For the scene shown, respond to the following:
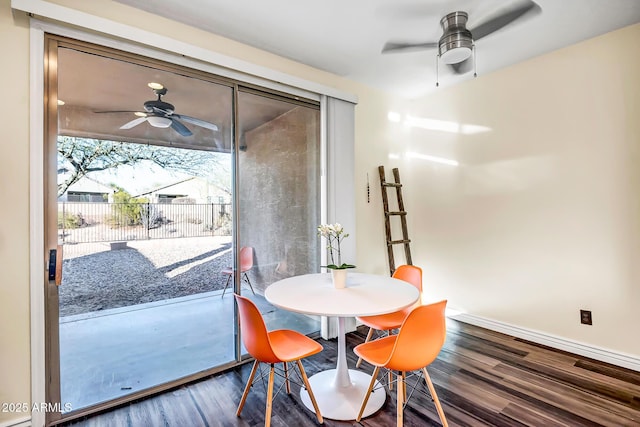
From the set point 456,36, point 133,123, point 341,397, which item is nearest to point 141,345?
point 341,397

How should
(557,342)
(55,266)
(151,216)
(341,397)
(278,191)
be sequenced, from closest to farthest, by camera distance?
(55,266) → (341,397) → (151,216) → (557,342) → (278,191)

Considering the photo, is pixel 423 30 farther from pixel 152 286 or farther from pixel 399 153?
pixel 152 286

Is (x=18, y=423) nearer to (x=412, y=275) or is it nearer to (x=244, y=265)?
(x=244, y=265)

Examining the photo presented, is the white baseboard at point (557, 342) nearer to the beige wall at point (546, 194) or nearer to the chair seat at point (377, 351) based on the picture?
the beige wall at point (546, 194)

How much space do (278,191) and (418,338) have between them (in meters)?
1.81

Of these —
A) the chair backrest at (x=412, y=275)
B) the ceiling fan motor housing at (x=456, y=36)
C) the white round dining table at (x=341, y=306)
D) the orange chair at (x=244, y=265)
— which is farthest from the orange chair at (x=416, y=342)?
the ceiling fan motor housing at (x=456, y=36)

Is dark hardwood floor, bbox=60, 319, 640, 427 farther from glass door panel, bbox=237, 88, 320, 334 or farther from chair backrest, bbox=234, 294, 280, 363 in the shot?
glass door panel, bbox=237, 88, 320, 334

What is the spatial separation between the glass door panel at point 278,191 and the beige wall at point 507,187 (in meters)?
0.42

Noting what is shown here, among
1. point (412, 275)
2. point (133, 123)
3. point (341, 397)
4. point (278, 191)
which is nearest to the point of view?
point (341, 397)

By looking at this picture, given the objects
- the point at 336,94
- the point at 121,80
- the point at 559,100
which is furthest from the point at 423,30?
the point at 121,80

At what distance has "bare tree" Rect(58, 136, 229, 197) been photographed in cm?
190

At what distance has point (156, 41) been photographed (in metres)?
2.05

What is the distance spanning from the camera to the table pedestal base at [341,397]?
190 centimetres

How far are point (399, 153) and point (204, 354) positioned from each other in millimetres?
2971
